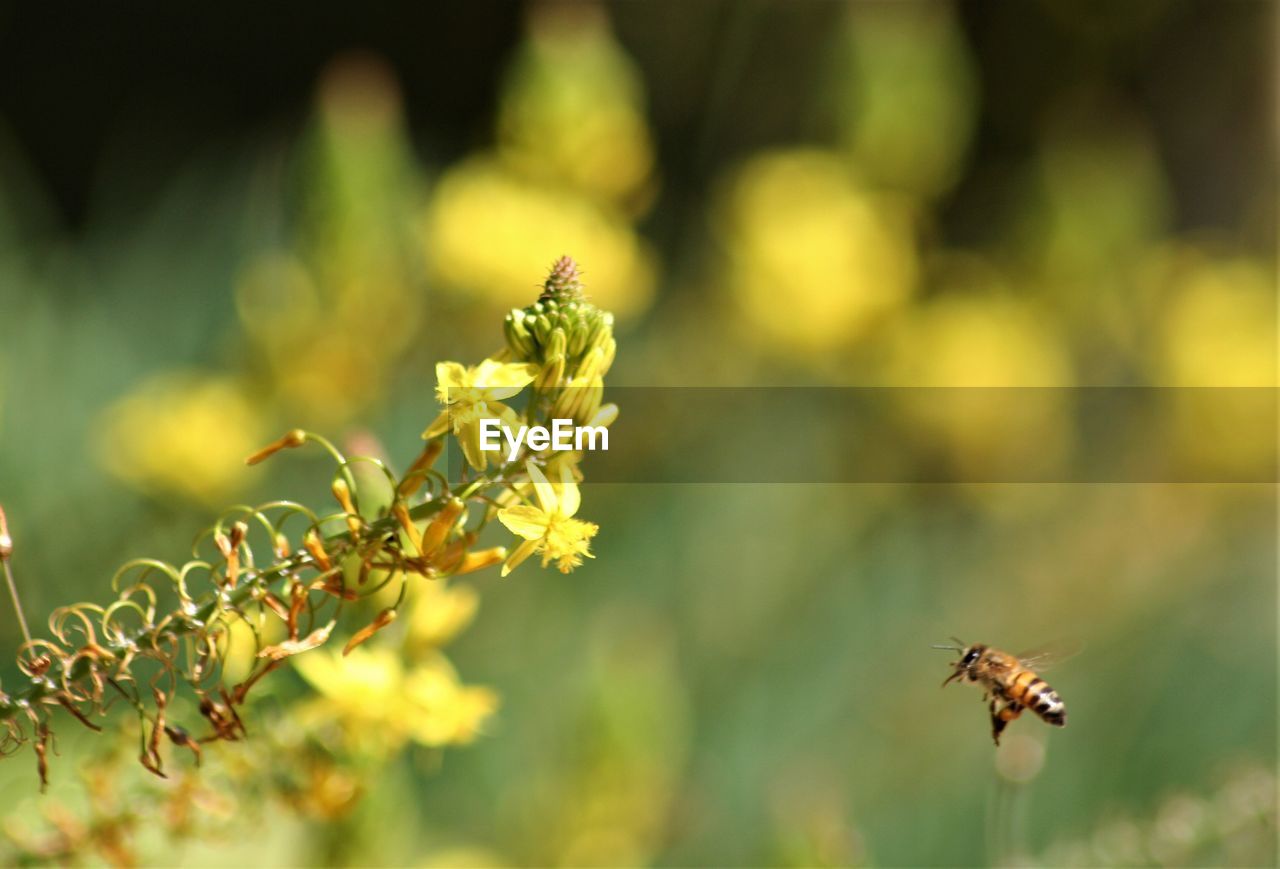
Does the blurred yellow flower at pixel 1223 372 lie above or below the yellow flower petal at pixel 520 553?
above

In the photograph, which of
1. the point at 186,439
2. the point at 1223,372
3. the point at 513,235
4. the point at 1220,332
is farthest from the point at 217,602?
the point at 1220,332

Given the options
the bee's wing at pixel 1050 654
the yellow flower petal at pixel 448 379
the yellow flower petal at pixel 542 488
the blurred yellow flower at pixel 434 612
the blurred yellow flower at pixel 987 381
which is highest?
the blurred yellow flower at pixel 987 381

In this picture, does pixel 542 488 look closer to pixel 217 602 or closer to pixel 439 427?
pixel 439 427

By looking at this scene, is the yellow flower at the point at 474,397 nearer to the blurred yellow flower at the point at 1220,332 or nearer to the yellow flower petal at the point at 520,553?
the yellow flower petal at the point at 520,553

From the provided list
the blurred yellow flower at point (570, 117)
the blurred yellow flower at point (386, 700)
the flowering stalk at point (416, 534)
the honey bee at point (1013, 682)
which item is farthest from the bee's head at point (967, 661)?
the blurred yellow flower at point (570, 117)

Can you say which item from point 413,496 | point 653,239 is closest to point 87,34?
point 653,239

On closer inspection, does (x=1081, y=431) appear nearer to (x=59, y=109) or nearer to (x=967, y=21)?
(x=967, y=21)
